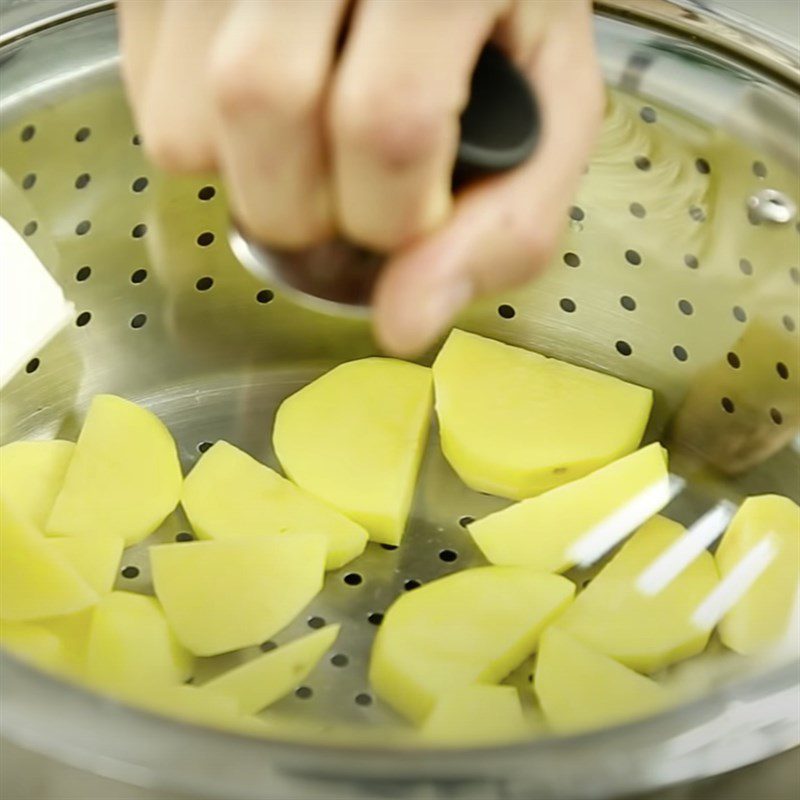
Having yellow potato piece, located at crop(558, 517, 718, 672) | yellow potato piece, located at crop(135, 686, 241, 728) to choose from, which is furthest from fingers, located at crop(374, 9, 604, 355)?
yellow potato piece, located at crop(558, 517, 718, 672)

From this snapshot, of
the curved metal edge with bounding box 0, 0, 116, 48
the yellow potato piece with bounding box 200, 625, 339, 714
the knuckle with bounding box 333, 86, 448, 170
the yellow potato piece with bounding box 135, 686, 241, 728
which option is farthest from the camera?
the curved metal edge with bounding box 0, 0, 116, 48

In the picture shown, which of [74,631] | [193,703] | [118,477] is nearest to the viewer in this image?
[193,703]

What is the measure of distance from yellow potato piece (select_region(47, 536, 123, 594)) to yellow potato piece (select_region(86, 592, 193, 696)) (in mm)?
15

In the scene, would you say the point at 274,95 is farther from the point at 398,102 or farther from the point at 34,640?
the point at 34,640

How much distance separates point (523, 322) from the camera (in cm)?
81

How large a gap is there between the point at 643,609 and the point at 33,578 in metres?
0.33

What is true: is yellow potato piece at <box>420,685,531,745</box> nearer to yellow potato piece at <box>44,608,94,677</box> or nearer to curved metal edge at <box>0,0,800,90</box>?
yellow potato piece at <box>44,608,94,677</box>

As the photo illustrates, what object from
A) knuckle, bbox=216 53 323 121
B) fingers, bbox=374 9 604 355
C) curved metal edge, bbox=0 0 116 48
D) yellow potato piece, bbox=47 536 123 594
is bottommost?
yellow potato piece, bbox=47 536 123 594

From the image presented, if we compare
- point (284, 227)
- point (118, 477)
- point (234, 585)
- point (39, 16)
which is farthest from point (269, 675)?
point (39, 16)

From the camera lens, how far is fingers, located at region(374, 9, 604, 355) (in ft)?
1.31

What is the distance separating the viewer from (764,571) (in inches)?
25.5

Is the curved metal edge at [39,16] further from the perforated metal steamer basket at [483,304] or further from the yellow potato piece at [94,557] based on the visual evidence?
the yellow potato piece at [94,557]

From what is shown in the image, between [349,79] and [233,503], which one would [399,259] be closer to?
[349,79]

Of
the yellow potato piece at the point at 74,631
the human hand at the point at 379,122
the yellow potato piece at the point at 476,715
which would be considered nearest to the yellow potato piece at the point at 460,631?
the yellow potato piece at the point at 476,715
